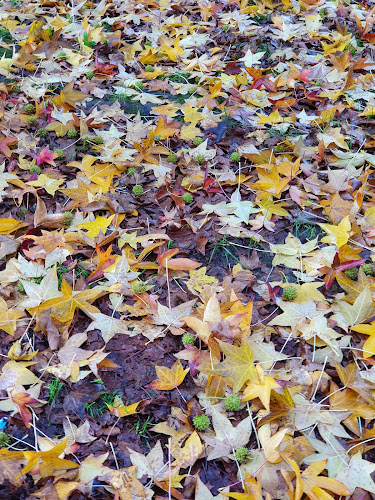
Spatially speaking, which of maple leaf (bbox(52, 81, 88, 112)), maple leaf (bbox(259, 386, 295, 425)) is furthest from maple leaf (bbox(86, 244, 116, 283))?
maple leaf (bbox(52, 81, 88, 112))

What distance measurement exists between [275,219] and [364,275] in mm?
546

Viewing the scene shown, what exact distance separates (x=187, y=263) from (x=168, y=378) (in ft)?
1.65

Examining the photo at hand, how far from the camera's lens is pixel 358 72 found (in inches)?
118

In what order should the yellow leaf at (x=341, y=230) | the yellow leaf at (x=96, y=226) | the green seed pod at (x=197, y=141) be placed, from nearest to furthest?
1. the yellow leaf at (x=341, y=230)
2. the yellow leaf at (x=96, y=226)
3. the green seed pod at (x=197, y=141)

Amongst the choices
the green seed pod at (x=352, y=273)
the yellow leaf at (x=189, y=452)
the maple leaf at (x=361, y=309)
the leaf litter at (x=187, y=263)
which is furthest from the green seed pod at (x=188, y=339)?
the green seed pod at (x=352, y=273)

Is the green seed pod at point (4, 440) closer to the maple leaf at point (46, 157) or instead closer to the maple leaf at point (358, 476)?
the maple leaf at point (358, 476)

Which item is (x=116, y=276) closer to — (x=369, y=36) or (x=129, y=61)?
(x=129, y=61)

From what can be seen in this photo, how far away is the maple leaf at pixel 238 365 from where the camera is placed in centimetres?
142

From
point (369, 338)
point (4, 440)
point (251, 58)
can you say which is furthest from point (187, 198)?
point (251, 58)

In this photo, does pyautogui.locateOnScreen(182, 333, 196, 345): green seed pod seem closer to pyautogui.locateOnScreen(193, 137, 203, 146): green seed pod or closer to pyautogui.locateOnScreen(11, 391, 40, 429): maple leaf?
pyautogui.locateOnScreen(11, 391, 40, 429): maple leaf

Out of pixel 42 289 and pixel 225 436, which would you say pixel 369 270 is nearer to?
pixel 225 436

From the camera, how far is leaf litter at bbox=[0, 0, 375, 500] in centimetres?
135

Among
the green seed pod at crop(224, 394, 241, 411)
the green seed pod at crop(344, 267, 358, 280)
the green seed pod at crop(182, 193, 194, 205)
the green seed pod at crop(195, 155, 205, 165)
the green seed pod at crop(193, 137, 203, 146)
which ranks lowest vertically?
the green seed pod at crop(224, 394, 241, 411)

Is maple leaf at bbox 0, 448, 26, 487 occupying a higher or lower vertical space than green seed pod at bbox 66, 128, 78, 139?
lower
